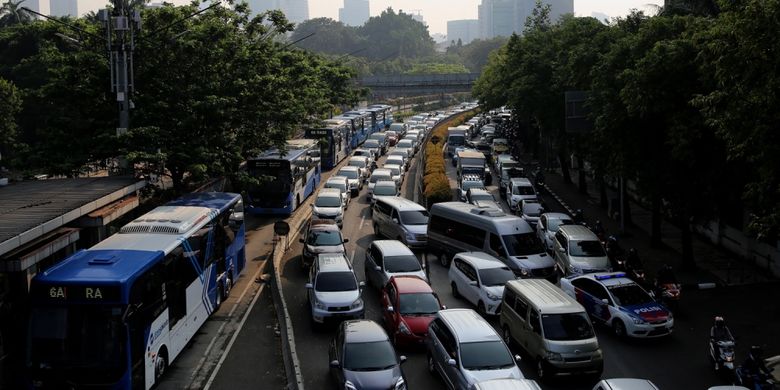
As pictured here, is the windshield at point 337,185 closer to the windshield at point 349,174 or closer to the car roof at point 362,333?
the windshield at point 349,174

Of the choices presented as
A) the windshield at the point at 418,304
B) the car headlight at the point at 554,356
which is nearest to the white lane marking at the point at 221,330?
the windshield at the point at 418,304

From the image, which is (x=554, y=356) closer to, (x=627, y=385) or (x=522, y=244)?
→ (x=627, y=385)

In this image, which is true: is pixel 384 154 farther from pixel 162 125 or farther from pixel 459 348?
pixel 459 348

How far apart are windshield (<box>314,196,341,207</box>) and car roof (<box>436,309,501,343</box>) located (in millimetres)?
16754

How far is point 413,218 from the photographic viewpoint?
2953 cm

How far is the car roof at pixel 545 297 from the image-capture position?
16.9 m

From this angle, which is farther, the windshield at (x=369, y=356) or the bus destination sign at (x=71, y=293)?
the windshield at (x=369, y=356)

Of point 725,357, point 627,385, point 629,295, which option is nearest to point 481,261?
point 629,295

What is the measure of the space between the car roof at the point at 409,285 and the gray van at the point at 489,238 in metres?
5.06

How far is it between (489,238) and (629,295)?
Answer: 6.46 metres

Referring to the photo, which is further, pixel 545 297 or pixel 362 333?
pixel 545 297

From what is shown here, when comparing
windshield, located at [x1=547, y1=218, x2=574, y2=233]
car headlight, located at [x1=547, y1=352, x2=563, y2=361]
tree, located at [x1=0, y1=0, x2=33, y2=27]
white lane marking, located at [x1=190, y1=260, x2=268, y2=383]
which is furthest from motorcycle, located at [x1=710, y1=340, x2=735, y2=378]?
tree, located at [x1=0, y1=0, x2=33, y2=27]

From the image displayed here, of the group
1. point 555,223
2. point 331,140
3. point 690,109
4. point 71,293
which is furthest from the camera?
point 331,140

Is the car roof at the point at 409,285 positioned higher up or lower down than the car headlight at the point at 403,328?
higher up
